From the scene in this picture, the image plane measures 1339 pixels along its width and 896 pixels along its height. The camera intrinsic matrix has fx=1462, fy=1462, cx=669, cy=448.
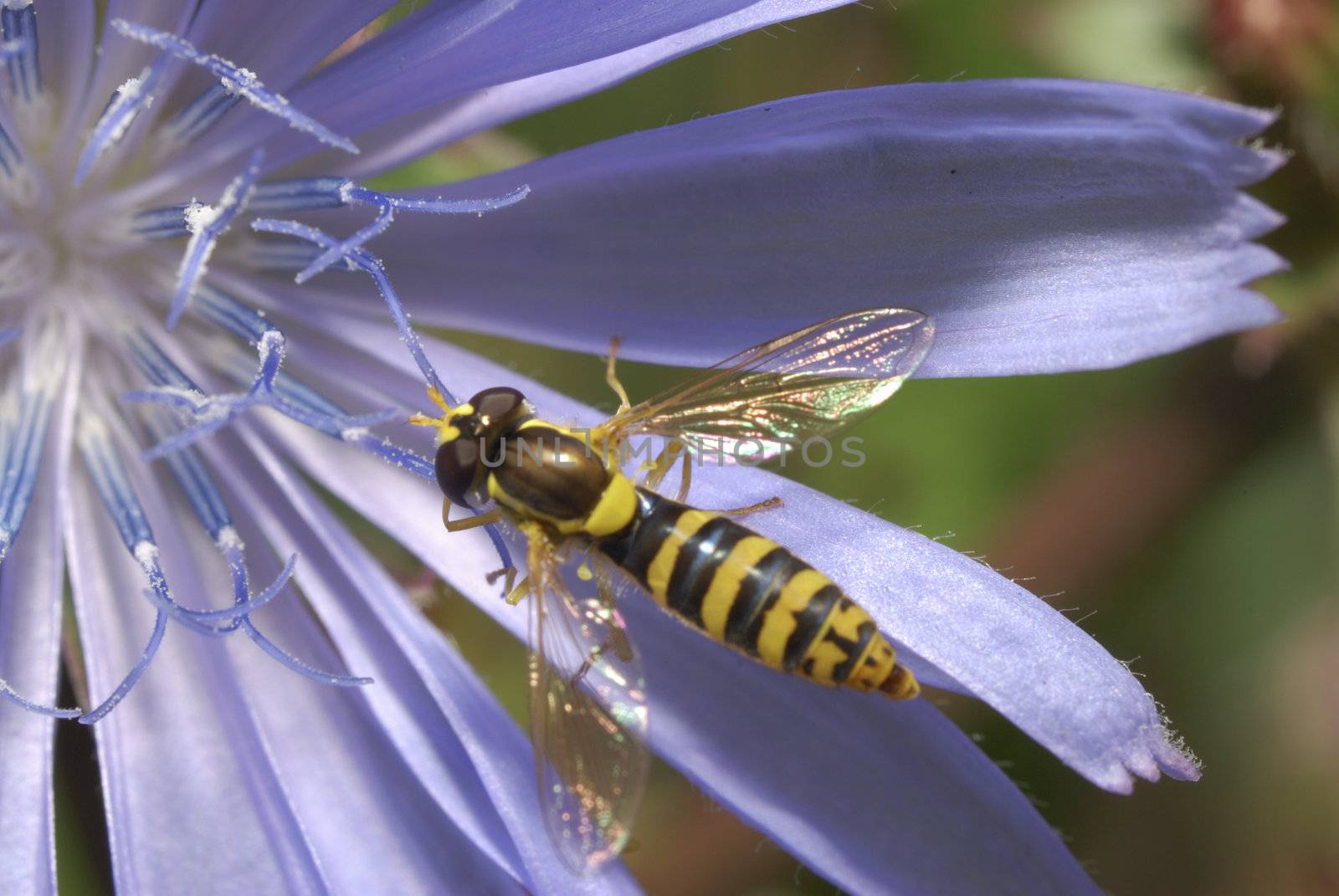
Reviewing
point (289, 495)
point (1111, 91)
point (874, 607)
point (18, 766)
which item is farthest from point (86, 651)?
point (1111, 91)

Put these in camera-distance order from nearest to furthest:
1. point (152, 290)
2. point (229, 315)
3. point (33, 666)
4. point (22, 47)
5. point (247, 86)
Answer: point (22, 47) < point (247, 86) < point (33, 666) < point (229, 315) < point (152, 290)

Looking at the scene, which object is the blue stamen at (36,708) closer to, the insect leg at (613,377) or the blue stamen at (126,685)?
the blue stamen at (126,685)

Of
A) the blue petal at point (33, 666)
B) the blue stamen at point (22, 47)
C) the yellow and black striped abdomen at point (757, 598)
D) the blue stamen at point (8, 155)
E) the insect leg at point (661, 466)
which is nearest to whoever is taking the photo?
the yellow and black striped abdomen at point (757, 598)

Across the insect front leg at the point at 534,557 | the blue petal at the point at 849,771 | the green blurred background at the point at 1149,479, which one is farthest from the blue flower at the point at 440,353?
the green blurred background at the point at 1149,479

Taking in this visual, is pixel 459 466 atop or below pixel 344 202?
below

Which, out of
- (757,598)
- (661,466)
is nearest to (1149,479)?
(661,466)

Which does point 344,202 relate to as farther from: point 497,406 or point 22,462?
point 22,462

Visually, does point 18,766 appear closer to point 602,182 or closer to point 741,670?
point 741,670
